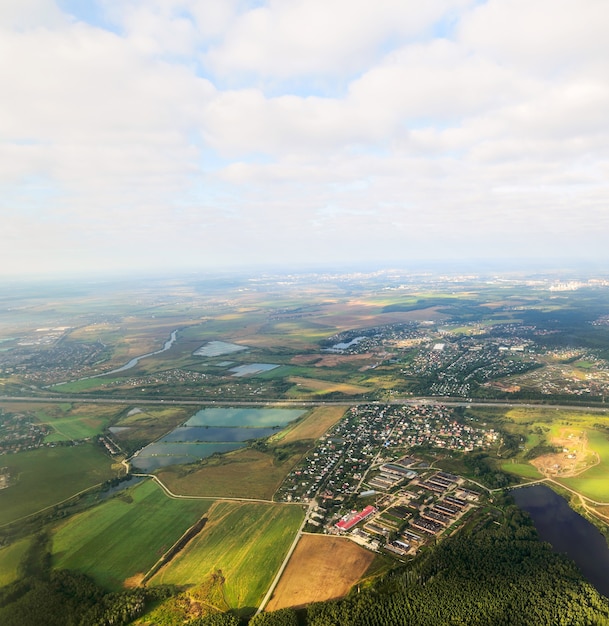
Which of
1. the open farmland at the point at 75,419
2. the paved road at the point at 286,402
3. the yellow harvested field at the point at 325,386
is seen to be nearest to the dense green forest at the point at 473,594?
the paved road at the point at 286,402

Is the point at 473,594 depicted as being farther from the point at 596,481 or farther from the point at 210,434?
the point at 210,434

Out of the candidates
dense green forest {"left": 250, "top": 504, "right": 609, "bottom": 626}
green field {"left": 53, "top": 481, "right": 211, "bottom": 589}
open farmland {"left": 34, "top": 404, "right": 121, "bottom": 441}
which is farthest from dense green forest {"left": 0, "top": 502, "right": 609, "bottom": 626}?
open farmland {"left": 34, "top": 404, "right": 121, "bottom": 441}

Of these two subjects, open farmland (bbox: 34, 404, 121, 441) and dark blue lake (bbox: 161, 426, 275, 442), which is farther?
open farmland (bbox: 34, 404, 121, 441)

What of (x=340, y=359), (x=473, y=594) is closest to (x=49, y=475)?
(x=473, y=594)

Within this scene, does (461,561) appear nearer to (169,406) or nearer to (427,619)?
(427,619)

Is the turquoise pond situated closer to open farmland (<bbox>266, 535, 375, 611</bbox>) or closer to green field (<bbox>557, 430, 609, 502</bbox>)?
open farmland (<bbox>266, 535, 375, 611</bbox>)

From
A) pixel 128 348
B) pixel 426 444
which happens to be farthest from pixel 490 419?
pixel 128 348
